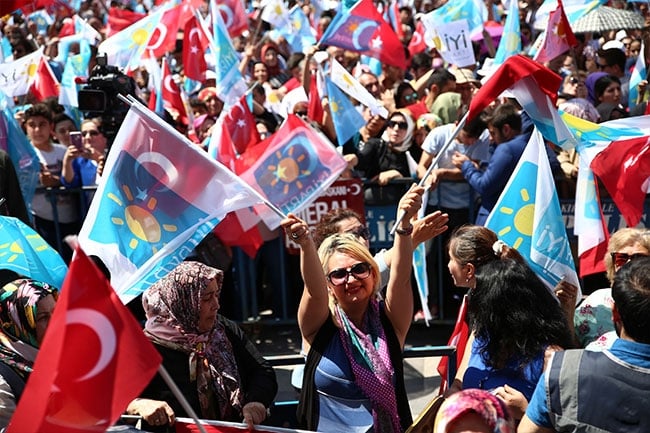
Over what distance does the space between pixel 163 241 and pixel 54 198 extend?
3.80 m

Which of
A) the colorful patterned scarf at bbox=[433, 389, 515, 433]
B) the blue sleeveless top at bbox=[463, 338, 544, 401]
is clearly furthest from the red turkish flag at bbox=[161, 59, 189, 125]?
the colorful patterned scarf at bbox=[433, 389, 515, 433]

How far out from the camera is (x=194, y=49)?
10719 millimetres

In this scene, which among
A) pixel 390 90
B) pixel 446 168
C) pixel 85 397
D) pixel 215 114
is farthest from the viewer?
pixel 390 90

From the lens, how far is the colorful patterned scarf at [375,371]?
12.9 ft

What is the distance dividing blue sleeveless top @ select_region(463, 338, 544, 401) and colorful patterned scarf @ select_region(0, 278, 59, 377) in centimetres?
176

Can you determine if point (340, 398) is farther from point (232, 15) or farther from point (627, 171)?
point (232, 15)

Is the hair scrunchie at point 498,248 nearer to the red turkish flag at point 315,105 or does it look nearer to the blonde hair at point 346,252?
the blonde hair at point 346,252

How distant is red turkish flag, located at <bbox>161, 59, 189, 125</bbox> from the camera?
10109 millimetres

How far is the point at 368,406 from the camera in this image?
156 inches

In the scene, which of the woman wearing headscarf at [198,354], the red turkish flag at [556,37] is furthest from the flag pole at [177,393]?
the red turkish flag at [556,37]

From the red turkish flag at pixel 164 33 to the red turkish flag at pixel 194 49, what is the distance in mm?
309

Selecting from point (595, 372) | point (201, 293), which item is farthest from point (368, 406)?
point (595, 372)

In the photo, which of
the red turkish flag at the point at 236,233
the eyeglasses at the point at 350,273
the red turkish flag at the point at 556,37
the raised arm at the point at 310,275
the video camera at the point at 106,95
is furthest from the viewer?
the red turkish flag at the point at 556,37

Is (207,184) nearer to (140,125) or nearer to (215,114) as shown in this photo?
(140,125)
